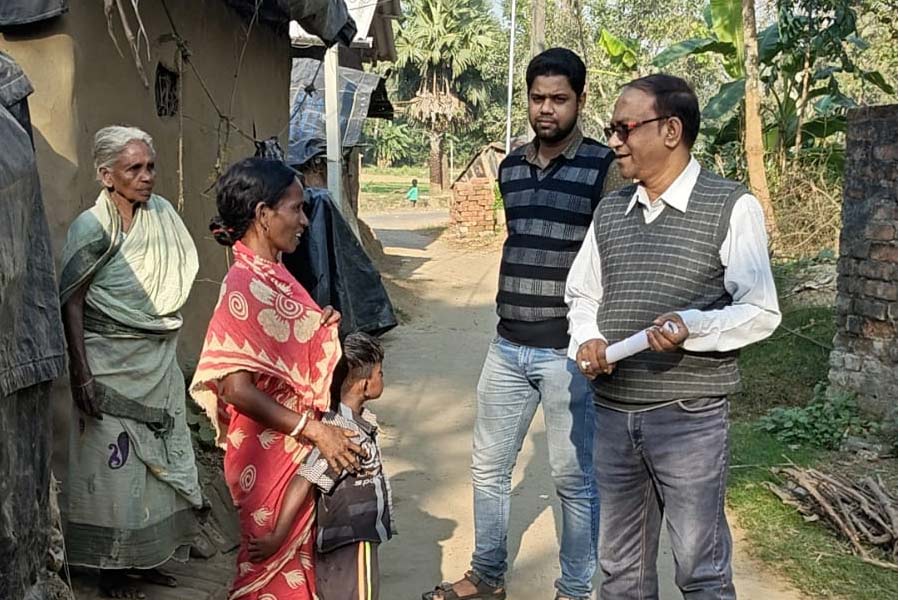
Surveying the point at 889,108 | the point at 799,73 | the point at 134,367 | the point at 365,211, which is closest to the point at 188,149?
the point at 134,367

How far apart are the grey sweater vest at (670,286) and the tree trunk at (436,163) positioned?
35002mm

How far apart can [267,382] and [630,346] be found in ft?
3.22

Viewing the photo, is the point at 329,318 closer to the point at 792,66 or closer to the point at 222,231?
the point at 222,231

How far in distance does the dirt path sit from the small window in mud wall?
234 cm

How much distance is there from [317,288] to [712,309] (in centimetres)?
317

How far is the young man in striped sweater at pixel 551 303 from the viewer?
3.41 meters

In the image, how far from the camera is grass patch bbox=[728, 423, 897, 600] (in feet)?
13.3

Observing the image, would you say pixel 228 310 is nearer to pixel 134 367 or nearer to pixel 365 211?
pixel 134 367

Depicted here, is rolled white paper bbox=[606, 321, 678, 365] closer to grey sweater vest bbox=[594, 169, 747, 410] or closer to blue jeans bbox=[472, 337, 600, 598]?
grey sweater vest bbox=[594, 169, 747, 410]

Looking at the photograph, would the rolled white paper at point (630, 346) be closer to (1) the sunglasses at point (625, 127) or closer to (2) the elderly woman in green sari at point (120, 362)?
(1) the sunglasses at point (625, 127)

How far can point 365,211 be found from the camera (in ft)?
115

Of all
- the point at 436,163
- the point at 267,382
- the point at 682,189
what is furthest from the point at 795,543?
the point at 436,163

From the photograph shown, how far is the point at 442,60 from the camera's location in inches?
1443

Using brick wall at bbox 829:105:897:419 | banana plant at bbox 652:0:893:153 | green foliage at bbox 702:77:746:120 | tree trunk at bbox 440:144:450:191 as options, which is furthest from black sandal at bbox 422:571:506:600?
tree trunk at bbox 440:144:450:191
